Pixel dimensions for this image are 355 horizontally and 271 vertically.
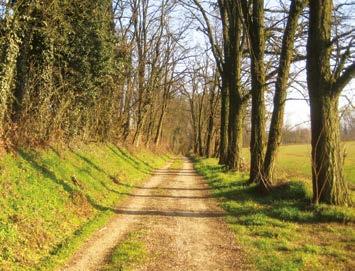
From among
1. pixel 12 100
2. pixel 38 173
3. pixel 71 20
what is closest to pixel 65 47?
pixel 71 20

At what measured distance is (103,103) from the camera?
27234mm

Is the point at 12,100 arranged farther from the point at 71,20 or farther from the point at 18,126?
the point at 71,20

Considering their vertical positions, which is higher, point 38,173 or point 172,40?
point 172,40

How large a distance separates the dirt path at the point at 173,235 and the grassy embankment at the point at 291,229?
0.46 metres

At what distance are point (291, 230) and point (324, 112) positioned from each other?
3.35 metres

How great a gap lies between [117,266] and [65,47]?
37.8 feet

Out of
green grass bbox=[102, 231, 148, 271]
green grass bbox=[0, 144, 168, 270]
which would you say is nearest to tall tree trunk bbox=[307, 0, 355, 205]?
green grass bbox=[102, 231, 148, 271]

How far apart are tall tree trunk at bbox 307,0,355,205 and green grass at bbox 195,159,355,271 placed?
604 mm

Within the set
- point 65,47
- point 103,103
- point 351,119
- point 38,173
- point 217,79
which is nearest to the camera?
point 351,119

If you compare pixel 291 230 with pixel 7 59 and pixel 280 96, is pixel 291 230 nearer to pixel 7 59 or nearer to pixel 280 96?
pixel 280 96

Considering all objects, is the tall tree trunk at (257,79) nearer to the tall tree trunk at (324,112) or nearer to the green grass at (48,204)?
the tall tree trunk at (324,112)

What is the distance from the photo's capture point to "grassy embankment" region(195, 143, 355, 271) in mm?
8180

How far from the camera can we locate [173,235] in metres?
10.2

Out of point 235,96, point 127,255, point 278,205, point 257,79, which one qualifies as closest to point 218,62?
point 235,96
